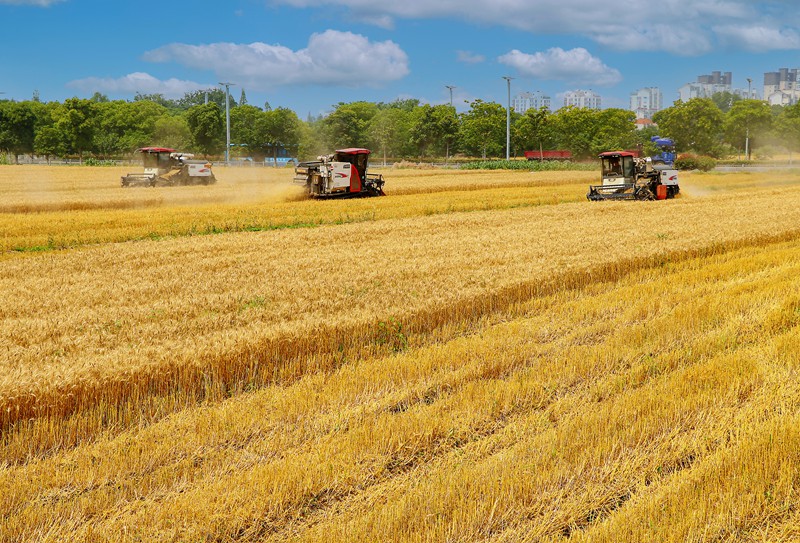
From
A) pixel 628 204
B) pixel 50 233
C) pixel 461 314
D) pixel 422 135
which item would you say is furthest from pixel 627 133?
pixel 461 314

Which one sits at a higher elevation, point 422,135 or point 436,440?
point 422,135

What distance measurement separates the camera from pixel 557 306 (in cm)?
1014

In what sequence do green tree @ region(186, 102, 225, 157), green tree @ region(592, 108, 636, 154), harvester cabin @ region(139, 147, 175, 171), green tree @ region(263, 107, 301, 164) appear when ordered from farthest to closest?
green tree @ region(263, 107, 301, 164)
green tree @ region(186, 102, 225, 157)
green tree @ region(592, 108, 636, 154)
harvester cabin @ region(139, 147, 175, 171)

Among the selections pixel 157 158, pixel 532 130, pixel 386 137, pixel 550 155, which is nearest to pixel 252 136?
pixel 386 137

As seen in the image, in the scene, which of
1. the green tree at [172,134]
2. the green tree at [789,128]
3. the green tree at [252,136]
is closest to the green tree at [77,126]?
the green tree at [172,134]

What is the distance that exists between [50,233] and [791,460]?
1926cm

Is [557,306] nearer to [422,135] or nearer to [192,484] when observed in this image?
[192,484]

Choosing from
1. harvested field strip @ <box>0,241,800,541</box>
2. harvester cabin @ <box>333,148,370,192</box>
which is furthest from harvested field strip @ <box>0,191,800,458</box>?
harvester cabin @ <box>333,148,370,192</box>

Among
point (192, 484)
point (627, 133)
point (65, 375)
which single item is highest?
point (627, 133)

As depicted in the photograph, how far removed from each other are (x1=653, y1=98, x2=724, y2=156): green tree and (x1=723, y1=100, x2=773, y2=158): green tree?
14658mm

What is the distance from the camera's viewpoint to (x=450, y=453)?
542 centimetres

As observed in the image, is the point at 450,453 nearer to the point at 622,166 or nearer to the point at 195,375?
the point at 195,375

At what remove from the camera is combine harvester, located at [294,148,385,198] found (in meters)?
32.6

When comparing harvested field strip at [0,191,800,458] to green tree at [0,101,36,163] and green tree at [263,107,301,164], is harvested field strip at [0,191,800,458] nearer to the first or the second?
green tree at [263,107,301,164]
